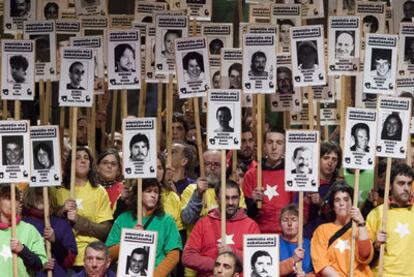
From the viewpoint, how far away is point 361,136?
11.0 meters

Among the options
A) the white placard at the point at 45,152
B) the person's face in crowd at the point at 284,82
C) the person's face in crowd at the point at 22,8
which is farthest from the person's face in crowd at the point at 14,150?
the person's face in crowd at the point at 284,82

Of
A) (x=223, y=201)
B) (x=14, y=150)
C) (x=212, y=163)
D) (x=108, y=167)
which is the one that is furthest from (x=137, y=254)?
(x=212, y=163)

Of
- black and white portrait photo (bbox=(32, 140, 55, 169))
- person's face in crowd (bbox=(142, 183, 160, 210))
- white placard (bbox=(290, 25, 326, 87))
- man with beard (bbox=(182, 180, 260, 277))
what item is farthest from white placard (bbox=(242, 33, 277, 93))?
black and white portrait photo (bbox=(32, 140, 55, 169))

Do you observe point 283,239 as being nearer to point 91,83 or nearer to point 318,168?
point 318,168

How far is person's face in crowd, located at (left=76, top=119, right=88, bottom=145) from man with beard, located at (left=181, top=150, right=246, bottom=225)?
4.81ft

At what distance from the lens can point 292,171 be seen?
36.5ft

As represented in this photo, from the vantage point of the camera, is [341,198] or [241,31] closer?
[341,198]

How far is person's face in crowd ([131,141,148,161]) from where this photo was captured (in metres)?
11.1

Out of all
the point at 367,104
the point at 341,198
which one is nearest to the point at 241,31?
the point at 367,104

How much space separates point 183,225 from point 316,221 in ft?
3.24

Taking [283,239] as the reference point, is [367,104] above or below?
above

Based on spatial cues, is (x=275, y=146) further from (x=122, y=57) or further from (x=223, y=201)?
(x=122, y=57)

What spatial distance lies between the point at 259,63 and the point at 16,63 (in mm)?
1786

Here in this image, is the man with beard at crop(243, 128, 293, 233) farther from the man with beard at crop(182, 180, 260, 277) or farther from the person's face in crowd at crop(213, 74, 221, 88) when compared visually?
the person's face in crowd at crop(213, 74, 221, 88)
